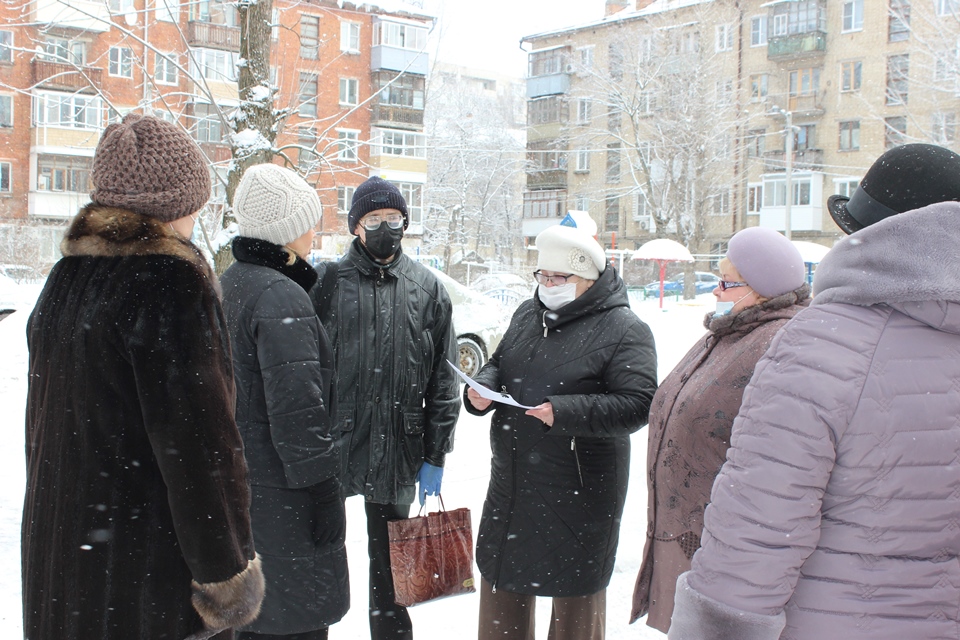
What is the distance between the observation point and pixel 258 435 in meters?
3.11

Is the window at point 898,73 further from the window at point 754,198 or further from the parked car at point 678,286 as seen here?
the parked car at point 678,286

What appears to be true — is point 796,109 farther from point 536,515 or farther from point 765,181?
point 536,515

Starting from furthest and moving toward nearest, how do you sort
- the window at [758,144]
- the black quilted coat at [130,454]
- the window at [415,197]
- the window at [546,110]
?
the window at [546,110]
the window at [415,197]
the window at [758,144]
the black quilted coat at [130,454]

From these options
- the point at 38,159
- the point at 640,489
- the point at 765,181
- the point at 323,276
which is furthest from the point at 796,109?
the point at 323,276

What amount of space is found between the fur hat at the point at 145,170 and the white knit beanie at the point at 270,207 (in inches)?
36.7

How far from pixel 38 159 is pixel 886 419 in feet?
141

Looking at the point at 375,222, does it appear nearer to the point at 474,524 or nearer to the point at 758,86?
the point at 474,524

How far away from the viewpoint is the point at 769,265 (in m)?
3.16

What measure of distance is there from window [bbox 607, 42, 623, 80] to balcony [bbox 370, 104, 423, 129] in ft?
33.8

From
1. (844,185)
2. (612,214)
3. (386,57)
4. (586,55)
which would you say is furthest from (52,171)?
(844,185)

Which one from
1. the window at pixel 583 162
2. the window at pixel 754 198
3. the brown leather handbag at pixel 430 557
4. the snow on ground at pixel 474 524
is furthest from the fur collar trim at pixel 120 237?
the window at pixel 583 162

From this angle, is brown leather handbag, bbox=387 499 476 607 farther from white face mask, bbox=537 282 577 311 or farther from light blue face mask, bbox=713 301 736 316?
light blue face mask, bbox=713 301 736 316

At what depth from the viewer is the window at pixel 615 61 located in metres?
44.7

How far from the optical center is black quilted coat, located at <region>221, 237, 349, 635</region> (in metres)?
3.03
